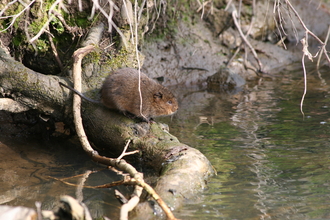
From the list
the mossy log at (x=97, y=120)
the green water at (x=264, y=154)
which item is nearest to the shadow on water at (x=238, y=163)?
the green water at (x=264, y=154)

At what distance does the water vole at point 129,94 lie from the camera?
4.58 meters

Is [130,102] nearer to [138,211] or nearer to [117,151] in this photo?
[117,151]

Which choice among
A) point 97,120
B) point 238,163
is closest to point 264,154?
point 238,163

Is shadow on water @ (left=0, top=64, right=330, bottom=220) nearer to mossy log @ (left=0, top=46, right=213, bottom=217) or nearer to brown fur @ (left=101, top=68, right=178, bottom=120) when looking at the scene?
mossy log @ (left=0, top=46, right=213, bottom=217)

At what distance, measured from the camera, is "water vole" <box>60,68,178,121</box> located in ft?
15.0

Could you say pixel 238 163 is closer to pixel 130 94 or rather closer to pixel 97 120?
pixel 130 94

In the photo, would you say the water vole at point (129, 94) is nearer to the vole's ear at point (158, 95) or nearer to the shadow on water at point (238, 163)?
the vole's ear at point (158, 95)

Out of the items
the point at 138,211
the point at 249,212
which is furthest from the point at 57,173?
the point at 249,212

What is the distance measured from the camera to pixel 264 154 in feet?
15.0

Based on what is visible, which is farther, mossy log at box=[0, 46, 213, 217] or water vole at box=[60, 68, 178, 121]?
water vole at box=[60, 68, 178, 121]

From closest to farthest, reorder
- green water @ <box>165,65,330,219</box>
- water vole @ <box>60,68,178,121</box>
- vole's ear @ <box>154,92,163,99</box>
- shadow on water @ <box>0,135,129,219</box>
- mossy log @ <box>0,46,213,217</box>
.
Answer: green water @ <box>165,65,330,219</box> < shadow on water @ <box>0,135,129,219</box> < mossy log @ <box>0,46,213,217</box> < water vole @ <box>60,68,178,121</box> < vole's ear @ <box>154,92,163,99</box>

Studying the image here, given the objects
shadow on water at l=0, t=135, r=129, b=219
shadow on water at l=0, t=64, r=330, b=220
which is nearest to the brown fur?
shadow on water at l=0, t=64, r=330, b=220

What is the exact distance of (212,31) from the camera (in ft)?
32.7

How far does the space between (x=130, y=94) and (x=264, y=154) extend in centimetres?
174
